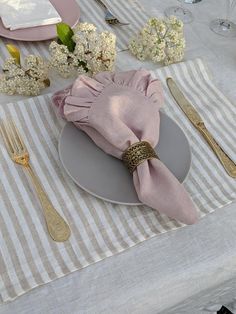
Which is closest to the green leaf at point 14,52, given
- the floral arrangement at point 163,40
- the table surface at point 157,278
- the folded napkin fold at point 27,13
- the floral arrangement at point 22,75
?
the floral arrangement at point 22,75

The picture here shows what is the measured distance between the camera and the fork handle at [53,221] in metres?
0.54

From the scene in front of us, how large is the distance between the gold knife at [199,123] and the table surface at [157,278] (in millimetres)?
74

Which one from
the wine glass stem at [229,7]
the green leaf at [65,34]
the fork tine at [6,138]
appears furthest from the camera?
the wine glass stem at [229,7]

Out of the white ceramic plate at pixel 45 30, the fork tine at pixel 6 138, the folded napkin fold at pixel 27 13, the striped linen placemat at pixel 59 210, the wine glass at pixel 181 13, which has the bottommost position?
the striped linen placemat at pixel 59 210

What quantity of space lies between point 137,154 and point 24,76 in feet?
0.87

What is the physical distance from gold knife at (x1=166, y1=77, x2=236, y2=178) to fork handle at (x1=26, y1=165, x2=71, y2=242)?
26cm

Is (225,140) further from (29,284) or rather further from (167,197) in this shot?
(29,284)

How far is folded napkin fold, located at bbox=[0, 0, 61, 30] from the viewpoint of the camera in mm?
806

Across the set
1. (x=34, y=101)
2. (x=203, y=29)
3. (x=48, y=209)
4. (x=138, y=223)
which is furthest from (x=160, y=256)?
(x=203, y=29)

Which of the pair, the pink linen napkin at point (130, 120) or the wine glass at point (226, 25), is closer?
the pink linen napkin at point (130, 120)

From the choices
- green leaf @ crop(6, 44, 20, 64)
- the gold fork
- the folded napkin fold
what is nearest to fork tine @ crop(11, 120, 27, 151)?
the gold fork

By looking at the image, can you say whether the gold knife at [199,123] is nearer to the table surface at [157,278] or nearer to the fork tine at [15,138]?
the table surface at [157,278]

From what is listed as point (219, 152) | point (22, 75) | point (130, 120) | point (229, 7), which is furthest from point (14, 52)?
point (229, 7)

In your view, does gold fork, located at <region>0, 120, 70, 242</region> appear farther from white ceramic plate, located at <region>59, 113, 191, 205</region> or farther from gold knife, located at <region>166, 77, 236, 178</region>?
gold knife, located at <region>166, 77, 236, 178</region>
